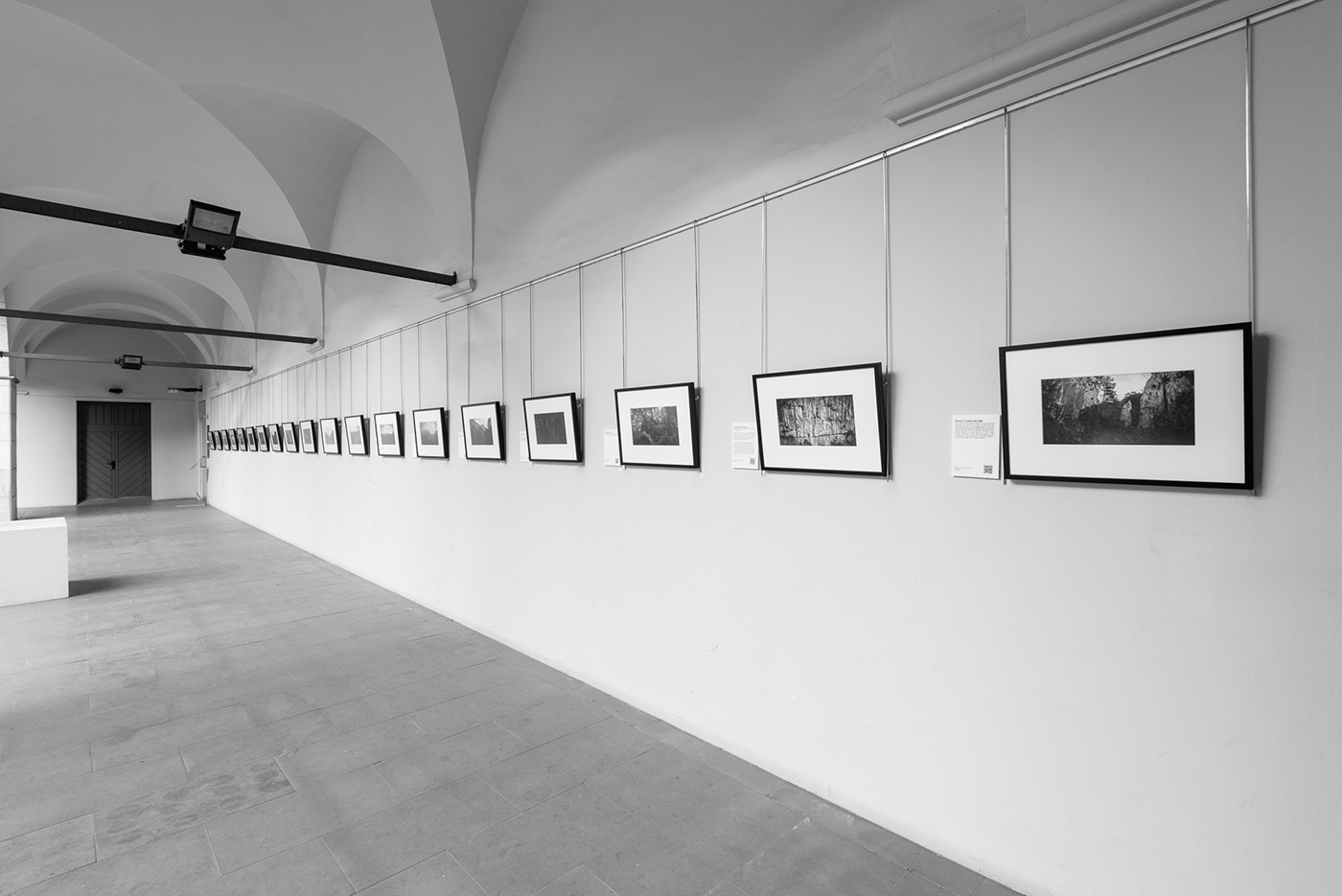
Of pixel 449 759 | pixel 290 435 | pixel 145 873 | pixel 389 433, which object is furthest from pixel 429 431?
pixel 290 435

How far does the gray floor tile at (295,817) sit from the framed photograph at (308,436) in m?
9.64

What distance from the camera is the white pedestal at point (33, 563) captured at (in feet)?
28.7

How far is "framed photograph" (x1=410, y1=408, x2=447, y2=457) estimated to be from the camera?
313 inches

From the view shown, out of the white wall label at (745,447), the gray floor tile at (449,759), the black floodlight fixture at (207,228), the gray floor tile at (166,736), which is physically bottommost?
the gray floor tile at (166,736)

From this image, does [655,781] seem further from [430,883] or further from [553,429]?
[553,429]

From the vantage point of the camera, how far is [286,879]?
3.21 meters

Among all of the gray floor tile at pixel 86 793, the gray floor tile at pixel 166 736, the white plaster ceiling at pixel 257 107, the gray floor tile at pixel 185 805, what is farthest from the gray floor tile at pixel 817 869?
the white plaster ceiling at pixel 257 107

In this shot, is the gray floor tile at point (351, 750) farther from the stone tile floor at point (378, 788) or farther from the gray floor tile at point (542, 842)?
the gray floor tile at point (542, 842)

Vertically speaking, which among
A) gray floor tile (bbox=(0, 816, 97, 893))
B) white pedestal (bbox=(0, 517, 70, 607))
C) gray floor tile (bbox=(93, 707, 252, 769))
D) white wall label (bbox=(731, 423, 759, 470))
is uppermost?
white wall label (bbox=(731, 423, 759, 470))

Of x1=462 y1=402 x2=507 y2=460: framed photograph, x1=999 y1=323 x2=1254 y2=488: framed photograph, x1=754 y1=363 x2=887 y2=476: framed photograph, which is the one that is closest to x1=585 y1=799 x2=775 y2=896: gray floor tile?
x1=754 y1=363 x2=887 y2=476: framed photograph

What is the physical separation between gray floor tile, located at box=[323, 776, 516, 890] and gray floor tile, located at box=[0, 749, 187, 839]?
1.54m

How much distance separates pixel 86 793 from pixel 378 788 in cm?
178

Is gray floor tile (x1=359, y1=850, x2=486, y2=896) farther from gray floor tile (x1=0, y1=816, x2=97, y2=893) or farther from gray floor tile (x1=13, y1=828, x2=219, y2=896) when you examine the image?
gray floor tile (x1=0, y1=816, x2=97, y2=893)

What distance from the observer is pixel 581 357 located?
19.0 feet
